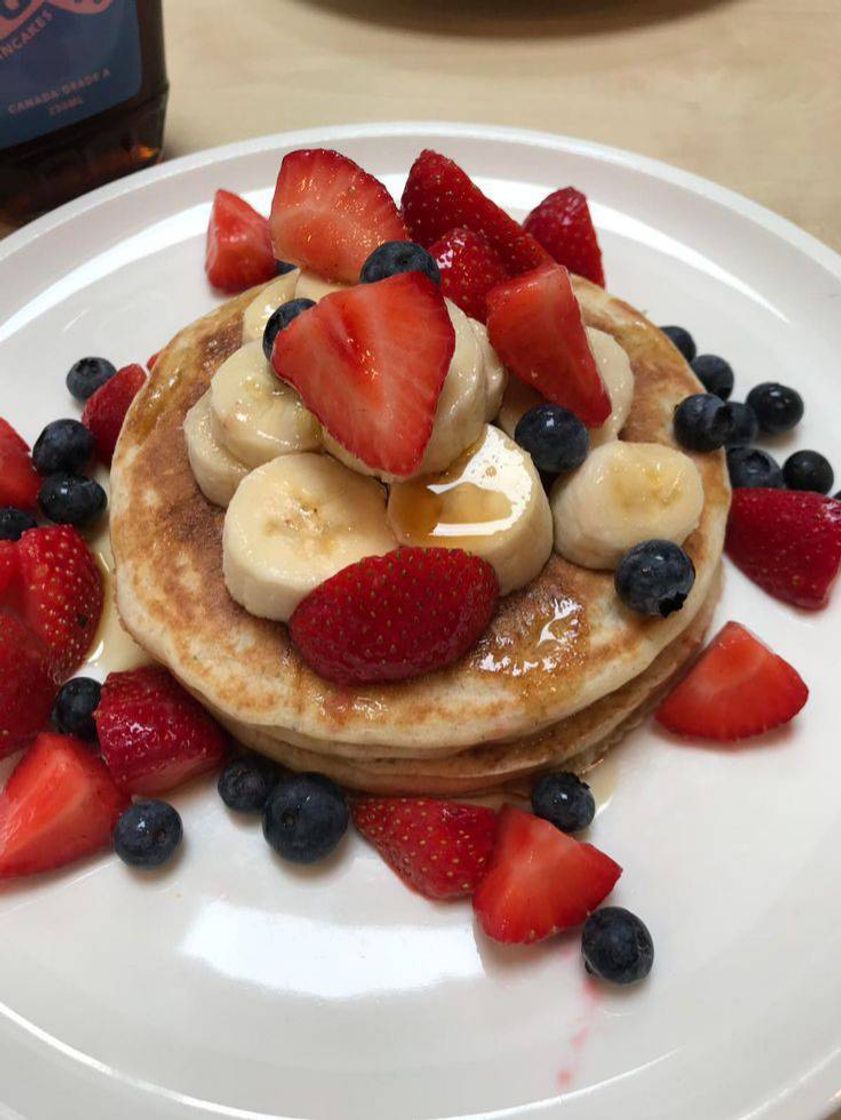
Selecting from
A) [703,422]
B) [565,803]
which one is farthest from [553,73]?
[565,803]

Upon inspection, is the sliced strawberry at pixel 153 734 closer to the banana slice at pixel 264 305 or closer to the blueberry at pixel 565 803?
the blueberry at pixel 565 803

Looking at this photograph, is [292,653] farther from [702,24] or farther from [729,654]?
[702,24]

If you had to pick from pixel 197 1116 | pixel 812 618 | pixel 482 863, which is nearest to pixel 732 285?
pixel 812 618

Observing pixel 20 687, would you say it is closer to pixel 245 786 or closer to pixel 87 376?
pixel 245 786

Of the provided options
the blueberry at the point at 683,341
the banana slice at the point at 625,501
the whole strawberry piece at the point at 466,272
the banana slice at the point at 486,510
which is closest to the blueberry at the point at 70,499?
the banana slice at the point at 486,510

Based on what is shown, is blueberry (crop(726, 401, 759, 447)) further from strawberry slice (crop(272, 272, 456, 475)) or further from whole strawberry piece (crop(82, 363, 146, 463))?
whole strawberry piece (crop(82, 363, 146, 463))

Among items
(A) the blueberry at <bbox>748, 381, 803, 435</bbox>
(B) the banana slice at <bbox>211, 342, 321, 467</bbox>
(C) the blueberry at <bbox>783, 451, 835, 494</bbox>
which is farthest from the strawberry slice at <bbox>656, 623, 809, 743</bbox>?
(B) the banana slice at <bbox>211, 342, 321, 467</bbox>
